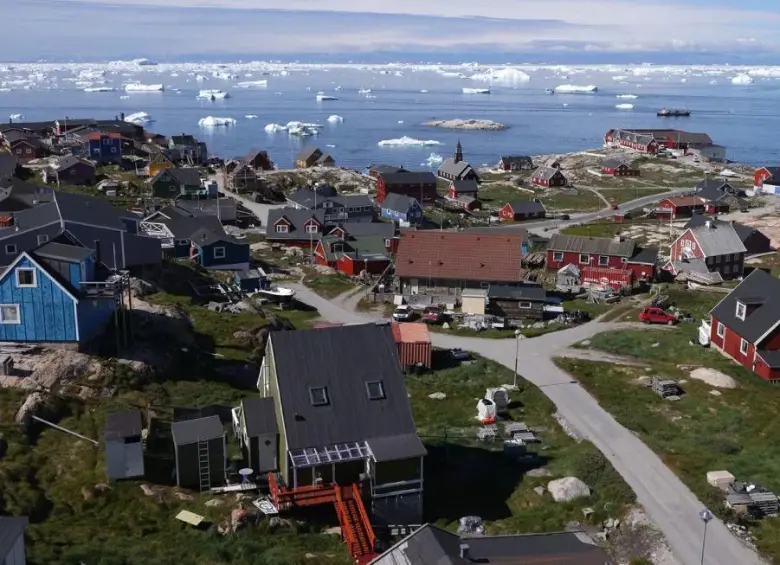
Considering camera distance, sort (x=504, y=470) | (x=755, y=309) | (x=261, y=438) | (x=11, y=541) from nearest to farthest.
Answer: (x=11, y=541) < (x=261, y=438) < (x=504, y=470) < (x=755, y=309)

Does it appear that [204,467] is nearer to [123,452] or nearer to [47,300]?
[123,452]

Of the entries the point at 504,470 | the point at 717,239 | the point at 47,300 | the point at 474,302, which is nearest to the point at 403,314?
the point at 474,302

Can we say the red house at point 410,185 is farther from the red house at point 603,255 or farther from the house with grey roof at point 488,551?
the house with grey roof at point 488,551

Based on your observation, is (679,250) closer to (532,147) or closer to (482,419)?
(482,419)

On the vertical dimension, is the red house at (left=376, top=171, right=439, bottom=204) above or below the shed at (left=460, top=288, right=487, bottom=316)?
above

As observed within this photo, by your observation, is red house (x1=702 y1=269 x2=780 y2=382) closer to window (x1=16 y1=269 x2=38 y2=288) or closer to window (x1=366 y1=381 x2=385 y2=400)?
window (x1=366 y1=381 x2=385 y2=400)

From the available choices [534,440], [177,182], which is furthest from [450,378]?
[177,182]

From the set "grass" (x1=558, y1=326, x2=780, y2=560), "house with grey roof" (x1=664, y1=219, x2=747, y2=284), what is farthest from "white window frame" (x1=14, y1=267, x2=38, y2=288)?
"house with grey roof" (x1=664, y1=219, x2=747, y2=284)
